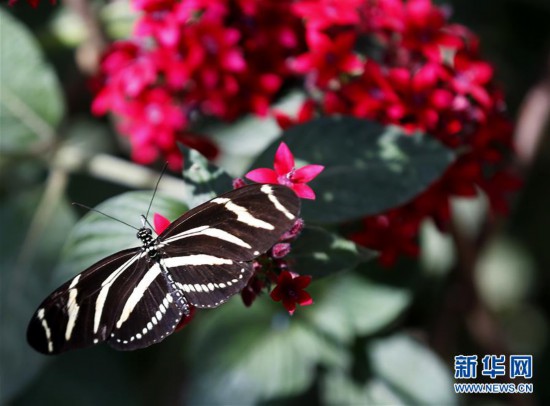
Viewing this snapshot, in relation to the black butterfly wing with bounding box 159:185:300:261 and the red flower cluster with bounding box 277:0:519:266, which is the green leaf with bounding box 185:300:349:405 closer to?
the red flower cluster with bounding box 277:0:519:266

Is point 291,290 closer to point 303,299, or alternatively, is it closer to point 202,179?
point 303,299

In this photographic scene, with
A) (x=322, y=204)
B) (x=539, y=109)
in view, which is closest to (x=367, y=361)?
(x=322, y=204)

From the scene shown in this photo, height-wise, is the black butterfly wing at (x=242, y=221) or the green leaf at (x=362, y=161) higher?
the green leaf at (x=362, y=161)

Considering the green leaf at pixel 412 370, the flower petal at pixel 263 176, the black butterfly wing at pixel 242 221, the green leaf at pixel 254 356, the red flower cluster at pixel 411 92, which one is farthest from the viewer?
the green leaf at pixel 412 370

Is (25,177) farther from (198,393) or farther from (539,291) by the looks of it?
(539,291)

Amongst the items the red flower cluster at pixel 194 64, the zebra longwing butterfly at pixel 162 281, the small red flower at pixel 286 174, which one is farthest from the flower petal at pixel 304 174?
the red flower cluster at pixel 194 64

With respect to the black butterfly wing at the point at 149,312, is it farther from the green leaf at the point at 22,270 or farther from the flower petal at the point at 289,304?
the green leaf at the point at 22,270

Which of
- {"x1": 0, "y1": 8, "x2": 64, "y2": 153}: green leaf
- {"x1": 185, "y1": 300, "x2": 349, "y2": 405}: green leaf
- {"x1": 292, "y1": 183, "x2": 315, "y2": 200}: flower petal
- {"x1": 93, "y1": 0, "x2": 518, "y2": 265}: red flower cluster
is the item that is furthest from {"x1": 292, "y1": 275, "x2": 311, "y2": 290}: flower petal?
{"x1": 0, "y1": 8, "x2": 64, "y2": 153}: green leaf
